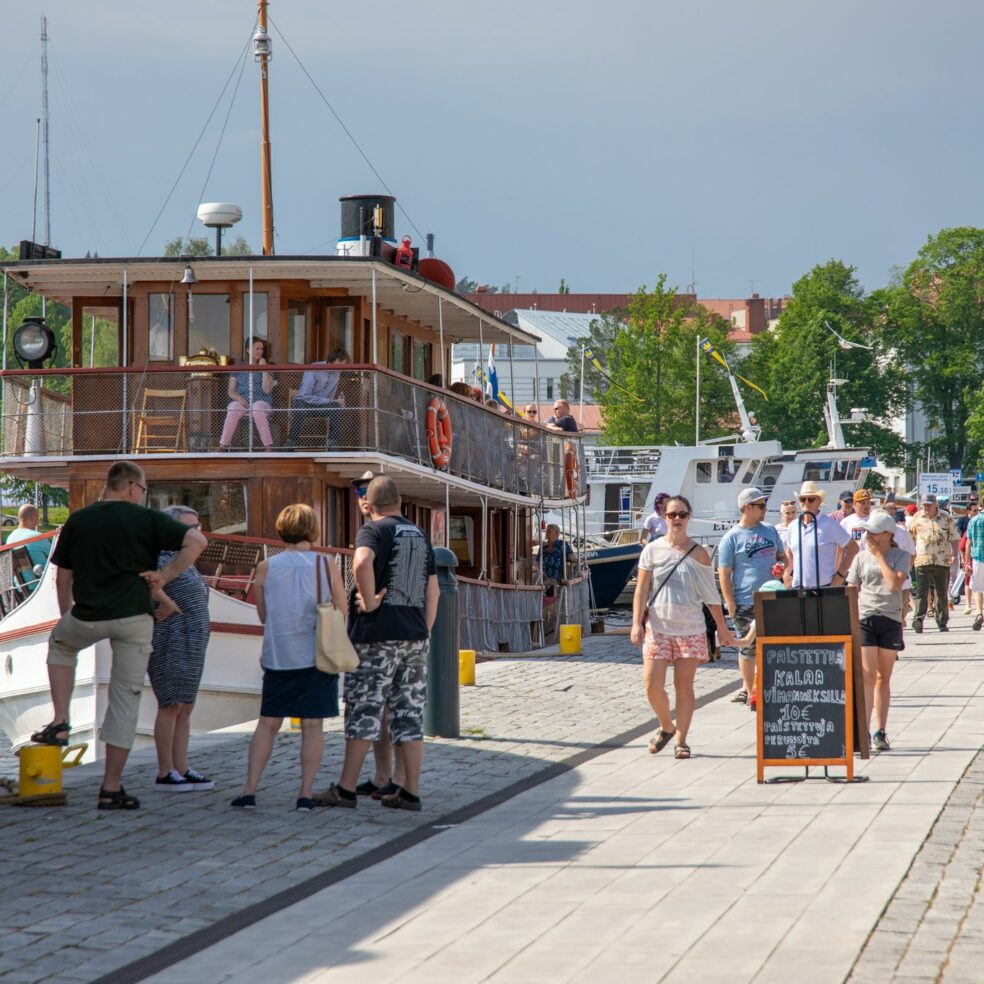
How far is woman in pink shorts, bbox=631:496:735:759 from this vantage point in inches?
445

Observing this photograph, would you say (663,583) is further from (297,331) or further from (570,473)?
(570,473)

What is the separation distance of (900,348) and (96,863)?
80769 mm

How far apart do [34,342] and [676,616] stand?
11.5 metres

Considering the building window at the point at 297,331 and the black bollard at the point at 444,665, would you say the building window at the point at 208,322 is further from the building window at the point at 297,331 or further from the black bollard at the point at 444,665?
the black bollard at the point at 444,665

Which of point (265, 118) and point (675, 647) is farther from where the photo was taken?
point (265, 118)

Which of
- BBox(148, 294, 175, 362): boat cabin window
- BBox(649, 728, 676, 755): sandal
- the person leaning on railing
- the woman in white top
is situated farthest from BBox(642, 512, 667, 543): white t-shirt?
the woman in white top

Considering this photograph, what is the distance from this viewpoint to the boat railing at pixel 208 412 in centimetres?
1920

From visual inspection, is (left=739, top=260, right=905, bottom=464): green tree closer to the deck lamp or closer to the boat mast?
the boat mast

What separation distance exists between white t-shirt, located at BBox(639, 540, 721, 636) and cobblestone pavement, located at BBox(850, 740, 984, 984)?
2.97 meters

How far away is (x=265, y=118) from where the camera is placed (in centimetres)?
2650

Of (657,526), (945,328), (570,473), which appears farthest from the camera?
(945,328)

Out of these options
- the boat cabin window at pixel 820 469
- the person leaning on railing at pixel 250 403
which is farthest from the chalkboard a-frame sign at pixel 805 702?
the boat cabin window at pixel 820 469

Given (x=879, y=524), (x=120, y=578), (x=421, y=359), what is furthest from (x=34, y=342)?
(x=879, y=524)

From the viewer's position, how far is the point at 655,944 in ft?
20.3
